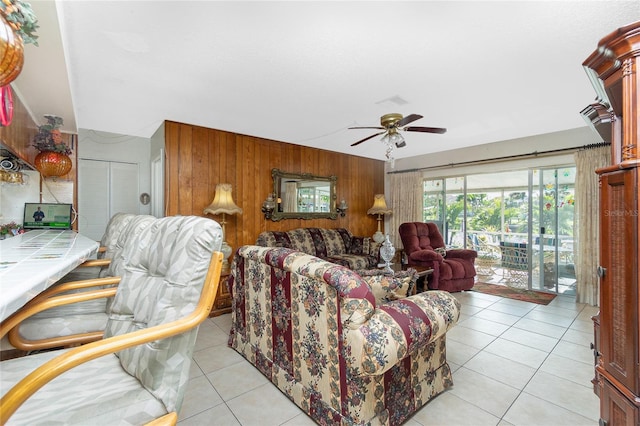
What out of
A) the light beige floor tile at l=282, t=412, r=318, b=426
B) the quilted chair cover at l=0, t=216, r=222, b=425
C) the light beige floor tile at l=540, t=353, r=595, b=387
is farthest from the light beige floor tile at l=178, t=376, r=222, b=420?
the light beige floor tile at l=540, t=353, r=595, b=387

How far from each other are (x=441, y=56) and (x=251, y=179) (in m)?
3.08

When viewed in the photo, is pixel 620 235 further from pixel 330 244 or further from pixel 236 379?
pixel 330 244

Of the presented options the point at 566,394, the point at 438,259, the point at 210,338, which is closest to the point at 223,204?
the point at 210,338

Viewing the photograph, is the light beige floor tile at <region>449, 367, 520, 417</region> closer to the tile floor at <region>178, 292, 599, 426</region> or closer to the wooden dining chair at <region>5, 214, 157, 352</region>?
the tile floor at <region>178, 292, 599, 426</region>

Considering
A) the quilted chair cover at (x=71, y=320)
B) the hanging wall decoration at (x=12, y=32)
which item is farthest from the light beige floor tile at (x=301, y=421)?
the hanging wall decoration at (x=12, y=32)

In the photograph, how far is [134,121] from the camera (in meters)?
3.62

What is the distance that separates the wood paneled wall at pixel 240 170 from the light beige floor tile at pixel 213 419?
8.25 feet

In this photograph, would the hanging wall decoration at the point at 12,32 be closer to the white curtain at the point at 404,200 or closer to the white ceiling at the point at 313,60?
the white ceiling at the point at 313,60

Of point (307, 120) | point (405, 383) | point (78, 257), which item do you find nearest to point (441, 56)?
point (307, 120)

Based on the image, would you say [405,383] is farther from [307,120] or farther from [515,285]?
[515,285]

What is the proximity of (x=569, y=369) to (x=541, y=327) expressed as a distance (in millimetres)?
985

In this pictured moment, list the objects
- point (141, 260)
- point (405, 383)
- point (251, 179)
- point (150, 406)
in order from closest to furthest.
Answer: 1. point (150, 406)
2. point (141, 260)
3. point (405, 383)
4. point (251, 179)

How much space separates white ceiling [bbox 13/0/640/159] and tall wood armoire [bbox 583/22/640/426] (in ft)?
2.83

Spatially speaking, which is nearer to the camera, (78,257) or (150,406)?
(150,406)
